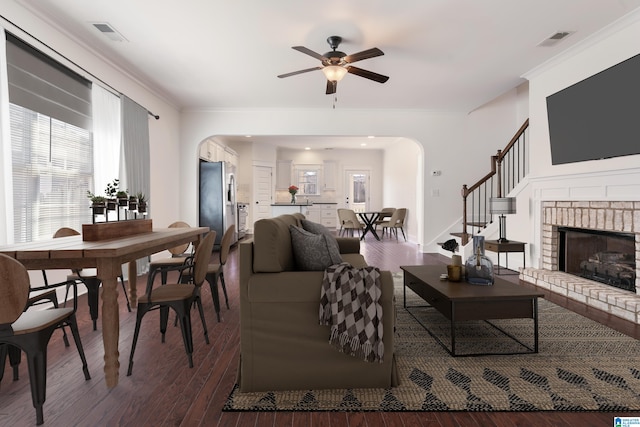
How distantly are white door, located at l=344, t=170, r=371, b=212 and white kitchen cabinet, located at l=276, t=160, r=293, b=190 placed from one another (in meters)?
2.00

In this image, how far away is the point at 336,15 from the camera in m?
3.35

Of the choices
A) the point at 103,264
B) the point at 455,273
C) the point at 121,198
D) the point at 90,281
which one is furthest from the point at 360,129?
the point at 103,264

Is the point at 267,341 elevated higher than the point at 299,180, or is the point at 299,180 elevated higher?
the point at 299,180

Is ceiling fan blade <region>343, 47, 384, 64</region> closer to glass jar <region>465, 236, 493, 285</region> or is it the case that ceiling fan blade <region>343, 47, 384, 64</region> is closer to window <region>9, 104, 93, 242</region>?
glass jar <region>465, 236, 493, 285</region>

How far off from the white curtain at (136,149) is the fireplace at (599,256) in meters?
5.59

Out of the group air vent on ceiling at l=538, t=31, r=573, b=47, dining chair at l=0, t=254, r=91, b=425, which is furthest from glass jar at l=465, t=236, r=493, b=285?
air vent on ceiling at l=538, t=31, r=573, b=47

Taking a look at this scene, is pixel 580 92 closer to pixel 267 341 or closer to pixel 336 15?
pixel 336 15

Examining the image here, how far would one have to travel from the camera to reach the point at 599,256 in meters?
3.88

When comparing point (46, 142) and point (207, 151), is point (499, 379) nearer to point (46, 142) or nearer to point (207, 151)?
point (46, 142)

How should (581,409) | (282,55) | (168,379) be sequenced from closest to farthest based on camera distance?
(581,409) → (168,379) → (282,55)

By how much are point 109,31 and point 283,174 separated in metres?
8.21

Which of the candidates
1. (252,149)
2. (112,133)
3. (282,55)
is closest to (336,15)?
(282,55)

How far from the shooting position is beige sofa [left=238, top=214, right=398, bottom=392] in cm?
190

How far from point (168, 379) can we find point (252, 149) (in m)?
9.13
